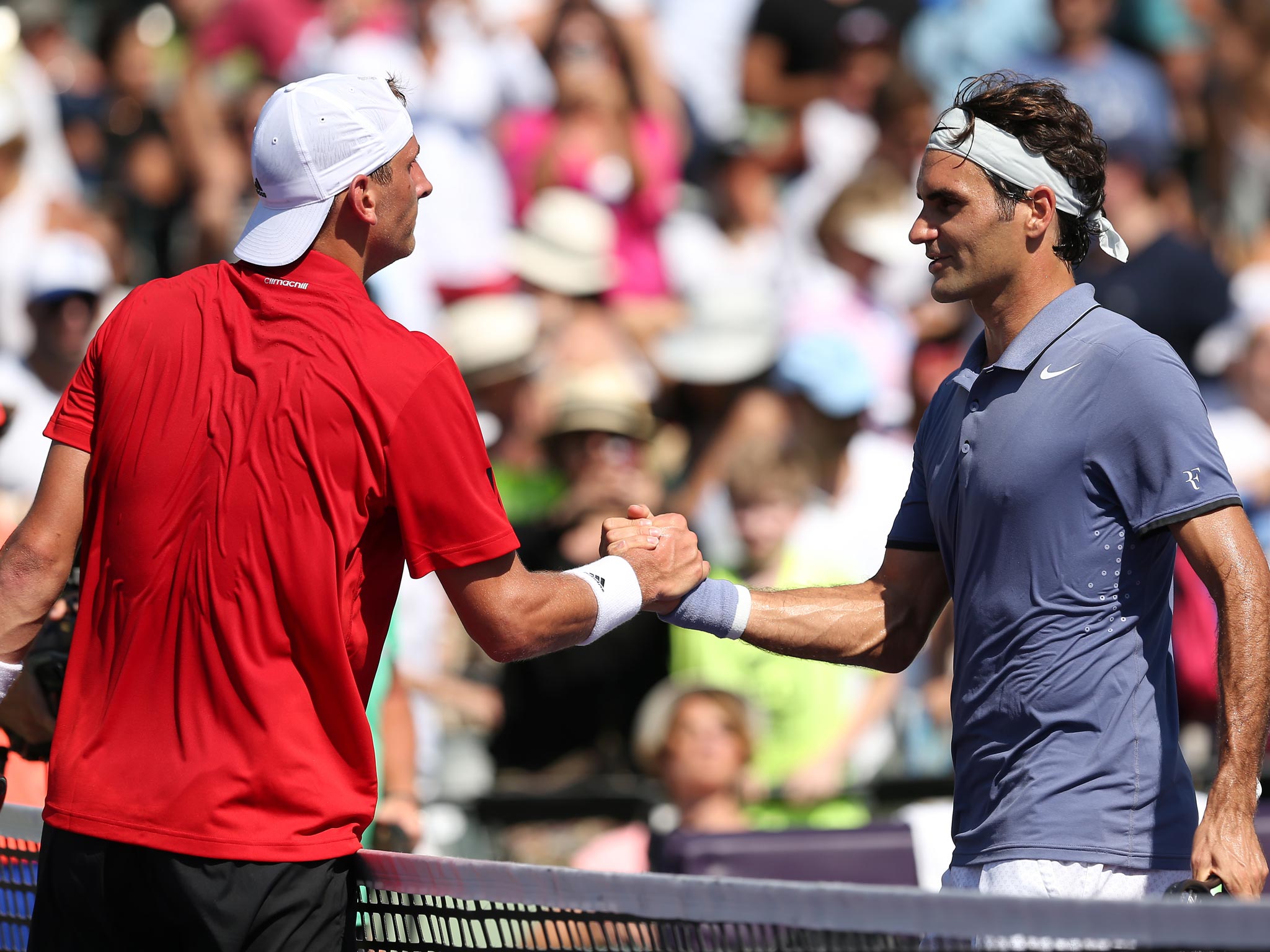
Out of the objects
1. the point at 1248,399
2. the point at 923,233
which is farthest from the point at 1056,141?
the point at 1248,399

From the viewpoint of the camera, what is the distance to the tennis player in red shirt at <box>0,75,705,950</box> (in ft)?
9.30

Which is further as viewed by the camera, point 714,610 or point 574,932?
point 714,610

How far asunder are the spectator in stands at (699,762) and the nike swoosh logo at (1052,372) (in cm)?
298

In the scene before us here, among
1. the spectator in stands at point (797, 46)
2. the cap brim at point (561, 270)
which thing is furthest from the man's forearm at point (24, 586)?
the spectator in stands at point (797, 46)

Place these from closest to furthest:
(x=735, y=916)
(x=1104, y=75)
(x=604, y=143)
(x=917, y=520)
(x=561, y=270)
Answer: (x=735, y=916) < (x=917, y=520) < (x=561, y=270) < (x=1104, y=75) < (x=604, y=143)

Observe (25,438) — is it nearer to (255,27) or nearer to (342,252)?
(255,27)

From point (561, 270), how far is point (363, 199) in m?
5.11

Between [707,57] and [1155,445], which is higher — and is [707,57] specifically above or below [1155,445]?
above

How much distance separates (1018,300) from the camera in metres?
3.58

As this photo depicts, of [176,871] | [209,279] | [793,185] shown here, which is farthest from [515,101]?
[176,871]

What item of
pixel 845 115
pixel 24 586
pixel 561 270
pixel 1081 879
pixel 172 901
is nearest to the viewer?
pixel 172 901

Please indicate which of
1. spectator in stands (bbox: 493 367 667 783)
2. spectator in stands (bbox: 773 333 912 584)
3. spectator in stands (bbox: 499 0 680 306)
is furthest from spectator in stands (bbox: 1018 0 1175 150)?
spectator in stands (bbox: 493 367 667 783)

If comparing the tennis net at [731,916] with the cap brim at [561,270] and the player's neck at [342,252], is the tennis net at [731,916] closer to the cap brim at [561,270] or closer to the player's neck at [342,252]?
the player's neck at [342,252]

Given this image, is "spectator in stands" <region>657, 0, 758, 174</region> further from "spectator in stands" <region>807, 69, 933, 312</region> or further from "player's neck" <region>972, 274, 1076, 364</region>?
"player's neck" <region>972, 274, 1076, 364</region>
